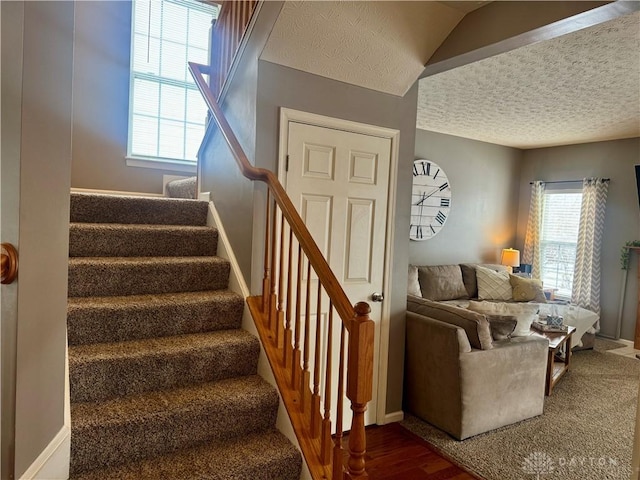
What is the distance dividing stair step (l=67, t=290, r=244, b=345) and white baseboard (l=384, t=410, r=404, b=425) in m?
1.41

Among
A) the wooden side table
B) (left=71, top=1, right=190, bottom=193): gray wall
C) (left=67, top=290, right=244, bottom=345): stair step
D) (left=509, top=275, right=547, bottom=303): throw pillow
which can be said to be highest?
(left=71, top=1, right=190, bottom=193): gray wall

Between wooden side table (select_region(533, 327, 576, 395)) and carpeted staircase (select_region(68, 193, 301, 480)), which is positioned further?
wooden side table (select_region(533, 327, 576, 395))

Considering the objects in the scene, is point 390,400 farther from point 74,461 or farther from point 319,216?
point 74,461

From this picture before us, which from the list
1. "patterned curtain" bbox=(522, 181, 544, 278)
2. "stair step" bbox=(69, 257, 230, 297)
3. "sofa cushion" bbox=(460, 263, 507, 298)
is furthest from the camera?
"patterned curtain" bbox=(522, 181, 544, 278)

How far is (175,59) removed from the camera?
418 centimetres

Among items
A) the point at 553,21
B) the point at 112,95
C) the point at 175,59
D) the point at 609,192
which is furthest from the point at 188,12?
Result: the point at 609,192

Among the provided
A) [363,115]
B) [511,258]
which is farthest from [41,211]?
[511,258]

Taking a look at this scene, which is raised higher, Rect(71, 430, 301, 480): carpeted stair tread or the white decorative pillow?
the white decorative pillow

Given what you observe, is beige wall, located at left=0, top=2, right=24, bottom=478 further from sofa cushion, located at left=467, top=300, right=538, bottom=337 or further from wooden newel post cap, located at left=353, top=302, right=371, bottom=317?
sofa cushion, located at left=467, top=300, right=538, bottom=337

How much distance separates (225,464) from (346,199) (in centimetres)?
172

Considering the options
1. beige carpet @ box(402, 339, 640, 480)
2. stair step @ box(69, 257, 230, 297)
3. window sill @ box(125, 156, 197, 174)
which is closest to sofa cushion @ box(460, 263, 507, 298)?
beige carpet @ box(402, 339, 640, 480)

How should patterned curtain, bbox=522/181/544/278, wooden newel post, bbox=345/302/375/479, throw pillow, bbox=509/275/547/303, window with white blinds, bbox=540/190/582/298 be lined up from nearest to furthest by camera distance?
wooden newel post, bbox=345/302/375/479
throw pillow, bbox=509/275/547/303
window with white blinds, bbox=540/190/582/298
patterned curtain, bbox=522/181/544/278

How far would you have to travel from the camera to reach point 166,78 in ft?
13.6

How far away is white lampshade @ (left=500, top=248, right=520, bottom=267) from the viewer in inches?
233
